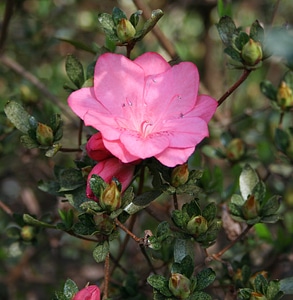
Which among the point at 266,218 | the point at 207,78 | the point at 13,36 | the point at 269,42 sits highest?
the point at 269,42

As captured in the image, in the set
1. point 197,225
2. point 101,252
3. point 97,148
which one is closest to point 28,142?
point 97,148

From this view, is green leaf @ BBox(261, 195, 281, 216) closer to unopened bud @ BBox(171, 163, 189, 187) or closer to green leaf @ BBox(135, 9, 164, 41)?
unopened bud @ BBox(171, 163, 189, 187)

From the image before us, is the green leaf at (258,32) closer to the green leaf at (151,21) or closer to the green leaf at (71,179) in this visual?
the green leaf at (151,21)

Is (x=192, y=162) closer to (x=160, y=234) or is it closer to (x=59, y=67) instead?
(x=160, y=234)

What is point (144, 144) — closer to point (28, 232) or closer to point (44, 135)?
point (44, 135)

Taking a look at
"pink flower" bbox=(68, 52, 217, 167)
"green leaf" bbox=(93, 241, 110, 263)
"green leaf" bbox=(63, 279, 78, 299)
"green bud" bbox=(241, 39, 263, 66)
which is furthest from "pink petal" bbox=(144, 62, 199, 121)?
"green leaf" bbox=(63, 279, 78, 299)

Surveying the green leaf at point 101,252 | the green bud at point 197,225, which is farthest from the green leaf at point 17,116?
the green bud at point 197,225

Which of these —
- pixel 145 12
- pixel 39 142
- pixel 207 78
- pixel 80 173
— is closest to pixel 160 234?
pixel 80 173
